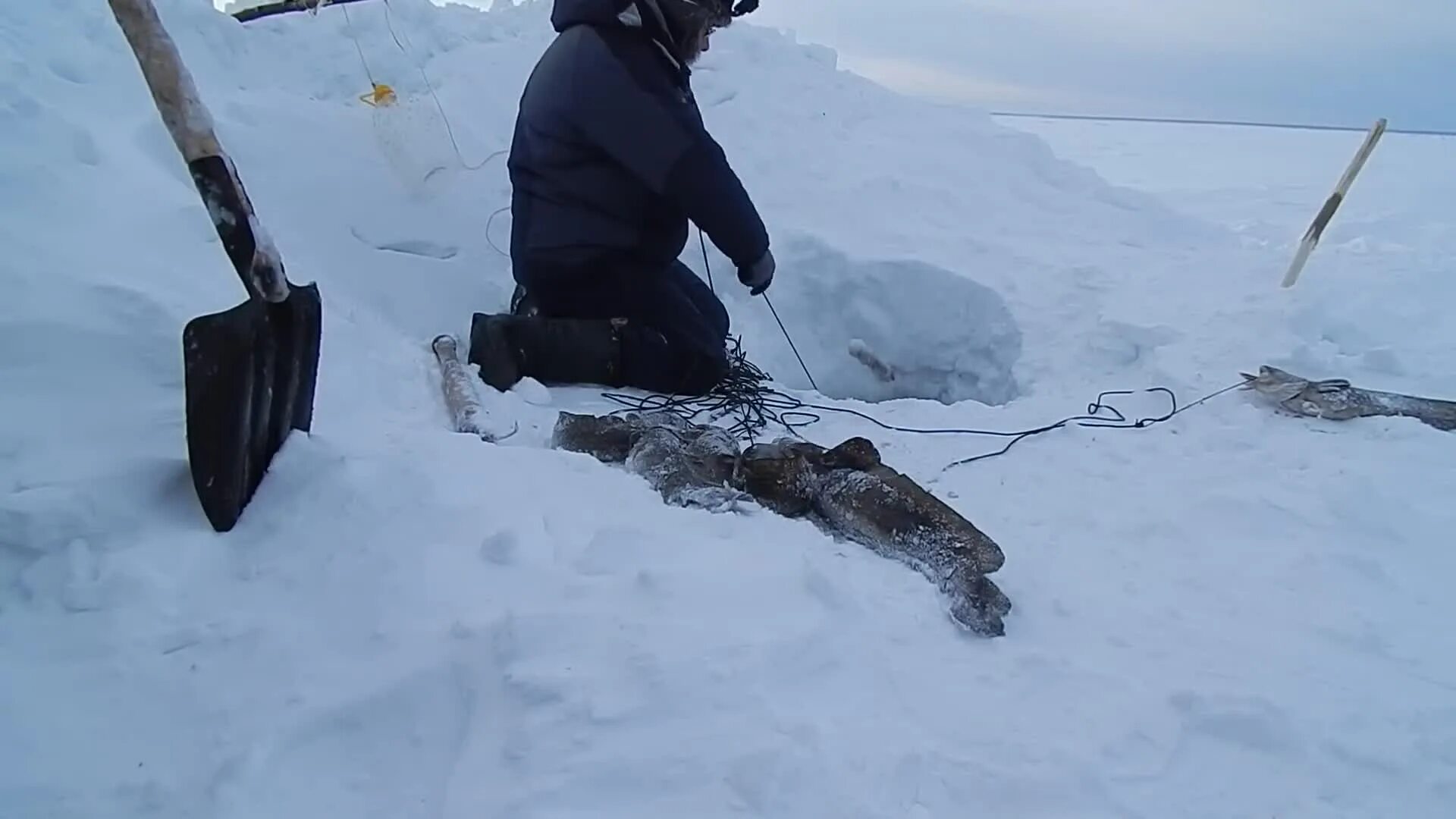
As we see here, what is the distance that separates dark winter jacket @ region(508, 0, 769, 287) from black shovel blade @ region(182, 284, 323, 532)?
120 cm

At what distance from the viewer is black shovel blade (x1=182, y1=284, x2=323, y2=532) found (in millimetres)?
1565

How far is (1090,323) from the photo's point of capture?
3.83 m

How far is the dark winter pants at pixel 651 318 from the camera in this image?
305 centimetres

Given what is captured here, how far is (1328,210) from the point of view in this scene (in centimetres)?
401

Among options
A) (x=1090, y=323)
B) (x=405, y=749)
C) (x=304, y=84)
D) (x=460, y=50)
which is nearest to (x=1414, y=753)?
(x=405, y=749)

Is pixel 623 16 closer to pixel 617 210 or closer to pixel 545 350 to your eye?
pixel 617 210

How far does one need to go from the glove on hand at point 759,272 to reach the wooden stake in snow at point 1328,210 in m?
2.39

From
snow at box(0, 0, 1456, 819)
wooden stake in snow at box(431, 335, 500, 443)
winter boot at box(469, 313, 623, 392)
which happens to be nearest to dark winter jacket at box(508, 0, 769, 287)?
winter boot at box(469, 313, 623, 392)

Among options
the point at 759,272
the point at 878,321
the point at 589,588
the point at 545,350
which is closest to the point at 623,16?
the point at 759,272

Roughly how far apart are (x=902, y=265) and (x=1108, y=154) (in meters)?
12.2

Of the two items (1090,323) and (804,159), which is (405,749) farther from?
(804,159)

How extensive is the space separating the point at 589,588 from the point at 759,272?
5.66 ft

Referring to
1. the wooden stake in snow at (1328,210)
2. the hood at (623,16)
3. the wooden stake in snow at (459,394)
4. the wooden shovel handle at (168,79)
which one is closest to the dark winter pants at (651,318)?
A: the wooden stake in snow at (459,394)

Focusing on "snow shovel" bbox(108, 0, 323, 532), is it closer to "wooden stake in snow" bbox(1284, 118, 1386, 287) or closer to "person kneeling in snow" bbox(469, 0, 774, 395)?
"person kneeling in snow" bbox(469, 0, 774, 395)
